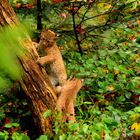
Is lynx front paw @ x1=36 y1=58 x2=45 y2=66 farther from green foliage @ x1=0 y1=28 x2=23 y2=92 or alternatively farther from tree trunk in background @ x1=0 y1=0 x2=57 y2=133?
green foliage @ x1=0 y1=28 x2=23 y2=92

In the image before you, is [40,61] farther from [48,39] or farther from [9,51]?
[9,51]

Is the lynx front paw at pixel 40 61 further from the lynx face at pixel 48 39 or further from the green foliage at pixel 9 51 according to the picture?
the green foliage at pixel 9 51

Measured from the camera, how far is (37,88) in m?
3.97

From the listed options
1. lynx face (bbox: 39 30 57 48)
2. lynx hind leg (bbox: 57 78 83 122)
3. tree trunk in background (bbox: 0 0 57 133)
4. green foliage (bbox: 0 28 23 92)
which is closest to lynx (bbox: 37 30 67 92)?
lynx face (bbox: 39 30 57 48)

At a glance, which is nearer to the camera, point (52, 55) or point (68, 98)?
point (68, 98)

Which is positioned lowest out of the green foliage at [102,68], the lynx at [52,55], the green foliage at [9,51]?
the green foliage at [102,68]

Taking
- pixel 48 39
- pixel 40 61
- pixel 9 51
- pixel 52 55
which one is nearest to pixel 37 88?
pixel 40 61

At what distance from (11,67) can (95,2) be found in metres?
4.19

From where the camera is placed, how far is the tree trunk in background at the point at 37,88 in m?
3.77

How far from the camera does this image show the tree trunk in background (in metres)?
3.77

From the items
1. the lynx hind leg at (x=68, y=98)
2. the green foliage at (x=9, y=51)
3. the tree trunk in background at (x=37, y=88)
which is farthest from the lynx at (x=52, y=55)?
the green foliage at (x=9, y=51)

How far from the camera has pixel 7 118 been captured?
14.4 ft

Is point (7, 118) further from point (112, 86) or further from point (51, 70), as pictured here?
point (112, 86)

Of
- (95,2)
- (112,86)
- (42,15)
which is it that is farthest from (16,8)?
(112,86)
